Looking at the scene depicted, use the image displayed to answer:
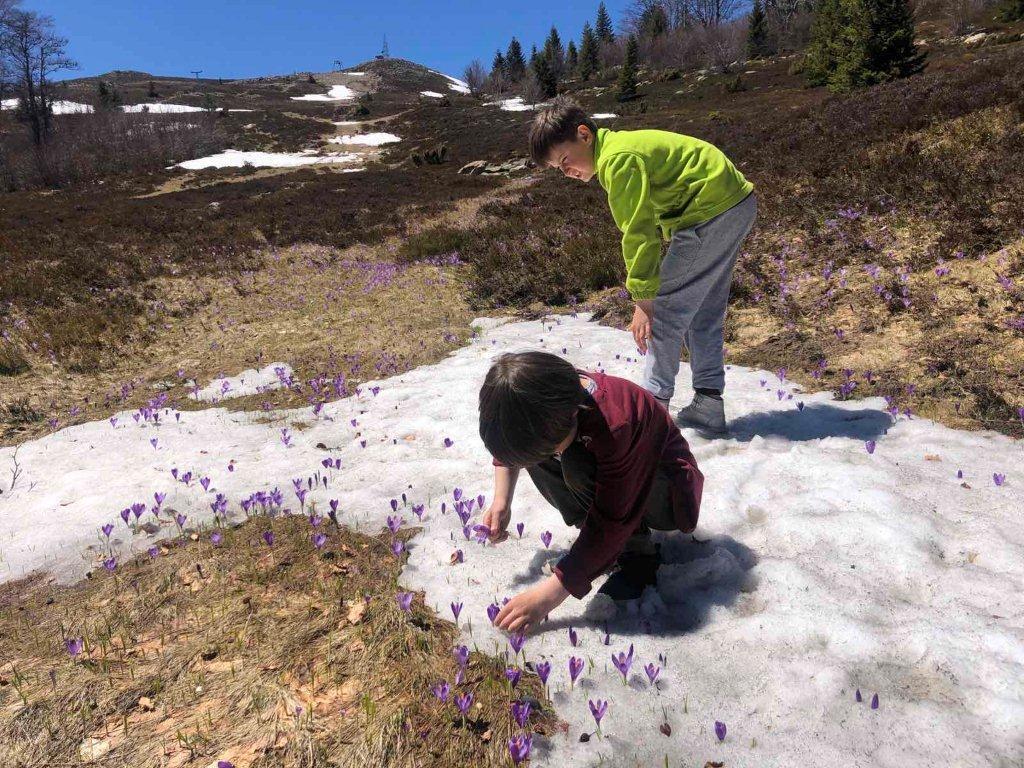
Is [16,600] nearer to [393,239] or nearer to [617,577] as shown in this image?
[617,577]

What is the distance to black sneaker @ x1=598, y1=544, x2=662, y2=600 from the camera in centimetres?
261

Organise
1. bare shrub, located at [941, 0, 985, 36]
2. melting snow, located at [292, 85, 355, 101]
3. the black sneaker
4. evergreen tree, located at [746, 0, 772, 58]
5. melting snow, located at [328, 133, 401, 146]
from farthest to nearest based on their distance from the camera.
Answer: melting snow, located at [292, 85, 355, 101], evergreen tree, located at [746, 0, 772, 58], melting snow, located at [328, 133, 401, 146], bare shrub, located at [941, 0, 985, 36], the black sneaker

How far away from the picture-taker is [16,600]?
3.05 metres

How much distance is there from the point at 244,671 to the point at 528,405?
1.72 meters

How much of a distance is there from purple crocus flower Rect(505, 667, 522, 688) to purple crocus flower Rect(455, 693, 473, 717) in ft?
0.51

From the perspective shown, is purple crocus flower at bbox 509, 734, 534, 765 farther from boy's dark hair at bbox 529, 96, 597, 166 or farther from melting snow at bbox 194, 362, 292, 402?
melting snow at bbox 194, 362, 292, 402

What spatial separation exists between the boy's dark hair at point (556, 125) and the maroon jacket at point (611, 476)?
1.74 meters

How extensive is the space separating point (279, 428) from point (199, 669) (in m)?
3.28

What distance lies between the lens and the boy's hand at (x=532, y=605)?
2281 mm

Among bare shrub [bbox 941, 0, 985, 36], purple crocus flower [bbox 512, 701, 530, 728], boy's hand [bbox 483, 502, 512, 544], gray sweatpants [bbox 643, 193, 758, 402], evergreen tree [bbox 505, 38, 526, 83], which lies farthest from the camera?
evergreen tree [bbox 505, 38, 526, 83]

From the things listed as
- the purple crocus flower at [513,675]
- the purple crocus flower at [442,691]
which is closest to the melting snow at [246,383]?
the purple crocus flower at [442,691]

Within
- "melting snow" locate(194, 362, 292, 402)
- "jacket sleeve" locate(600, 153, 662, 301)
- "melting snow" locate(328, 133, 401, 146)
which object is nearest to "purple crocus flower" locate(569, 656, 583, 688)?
"jacket sleeve" locate(600, 153, 662, 301)

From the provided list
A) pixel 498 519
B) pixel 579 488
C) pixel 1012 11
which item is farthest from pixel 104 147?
pixel 1012 11

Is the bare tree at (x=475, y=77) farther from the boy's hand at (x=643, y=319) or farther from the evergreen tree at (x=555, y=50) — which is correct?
the boy's hand at (x=643, y=319)
